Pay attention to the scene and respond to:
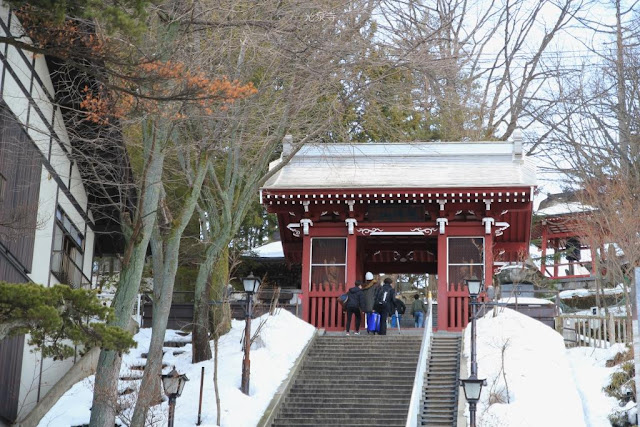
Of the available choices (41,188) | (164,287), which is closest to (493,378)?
(164,287)

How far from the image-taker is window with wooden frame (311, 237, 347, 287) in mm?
26344

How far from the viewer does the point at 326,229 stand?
26656 mm

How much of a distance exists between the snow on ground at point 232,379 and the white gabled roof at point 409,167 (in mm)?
4781

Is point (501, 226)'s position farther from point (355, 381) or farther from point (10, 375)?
point (10, 375)

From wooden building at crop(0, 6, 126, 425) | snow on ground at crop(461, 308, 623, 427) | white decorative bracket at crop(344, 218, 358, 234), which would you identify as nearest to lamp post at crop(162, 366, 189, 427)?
wooden building at crop(0, 6, 126, 425)

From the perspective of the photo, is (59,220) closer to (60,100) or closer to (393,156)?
(60,100)

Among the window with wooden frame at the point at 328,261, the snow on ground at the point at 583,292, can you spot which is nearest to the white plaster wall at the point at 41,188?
the window with wooden frame at the point at 328,261

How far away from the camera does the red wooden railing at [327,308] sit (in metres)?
25.6

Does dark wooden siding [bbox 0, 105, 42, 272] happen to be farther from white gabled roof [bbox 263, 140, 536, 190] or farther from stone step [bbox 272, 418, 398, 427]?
white gabled roof [bbox 263, 140, 536, 190]

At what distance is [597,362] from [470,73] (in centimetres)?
1899

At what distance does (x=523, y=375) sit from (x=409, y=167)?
10.3m

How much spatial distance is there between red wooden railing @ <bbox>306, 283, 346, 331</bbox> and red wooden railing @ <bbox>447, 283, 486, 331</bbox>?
9.99 ft

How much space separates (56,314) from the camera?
35.8 ft

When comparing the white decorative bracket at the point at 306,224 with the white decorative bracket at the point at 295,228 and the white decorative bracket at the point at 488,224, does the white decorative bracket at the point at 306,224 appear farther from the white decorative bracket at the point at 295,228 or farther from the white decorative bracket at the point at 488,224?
the white decorative bracket at the point at 488,224
